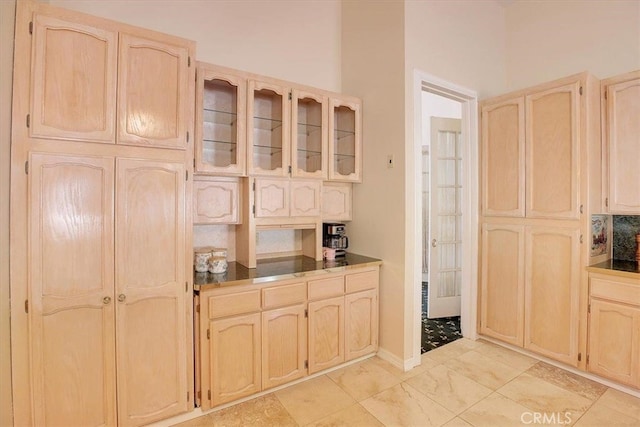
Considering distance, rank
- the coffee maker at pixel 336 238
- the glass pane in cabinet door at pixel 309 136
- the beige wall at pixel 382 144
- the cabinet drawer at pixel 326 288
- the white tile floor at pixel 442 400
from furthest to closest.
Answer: the coffee maker at pixel 336 238, the glass pane in cabinet door at pixel 309 136, the beige wall at pixel 382 144, the cabinet drawer at pixel 326 288, the white tile floor at pixel 442 400

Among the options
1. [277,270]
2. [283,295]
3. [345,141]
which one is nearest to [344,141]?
[345,141]

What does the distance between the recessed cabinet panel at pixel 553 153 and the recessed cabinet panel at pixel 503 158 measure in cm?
8

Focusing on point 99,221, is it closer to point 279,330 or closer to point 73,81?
point 73,81

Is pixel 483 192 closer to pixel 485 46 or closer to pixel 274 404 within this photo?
pixel 485 46

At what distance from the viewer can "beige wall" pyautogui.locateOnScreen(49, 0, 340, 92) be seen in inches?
94.2

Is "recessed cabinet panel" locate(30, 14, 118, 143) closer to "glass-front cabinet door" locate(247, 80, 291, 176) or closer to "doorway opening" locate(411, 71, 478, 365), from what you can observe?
"glass-front cabinet door" locate(247, 80, 291, 176)

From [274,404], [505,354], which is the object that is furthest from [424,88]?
[274,404]

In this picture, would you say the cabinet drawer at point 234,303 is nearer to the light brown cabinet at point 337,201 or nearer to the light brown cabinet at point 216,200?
the light brown cabinet at point 216,200

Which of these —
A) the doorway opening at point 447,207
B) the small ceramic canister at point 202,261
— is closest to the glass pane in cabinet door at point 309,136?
the doorway opening at point 447,207

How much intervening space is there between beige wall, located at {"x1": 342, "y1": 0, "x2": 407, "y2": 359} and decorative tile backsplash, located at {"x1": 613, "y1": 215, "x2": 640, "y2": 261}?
6.58 ft

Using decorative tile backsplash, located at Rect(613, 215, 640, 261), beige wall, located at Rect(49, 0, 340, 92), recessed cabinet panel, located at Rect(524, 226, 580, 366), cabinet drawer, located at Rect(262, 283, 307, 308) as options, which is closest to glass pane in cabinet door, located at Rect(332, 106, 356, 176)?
beige wall, located at Rect(49, 0, 340, 92)

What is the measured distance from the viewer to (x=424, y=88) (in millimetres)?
2854

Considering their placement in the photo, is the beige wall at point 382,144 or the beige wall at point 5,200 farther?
the beige wall at point 382,144

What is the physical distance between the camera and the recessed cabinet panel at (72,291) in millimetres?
1622
